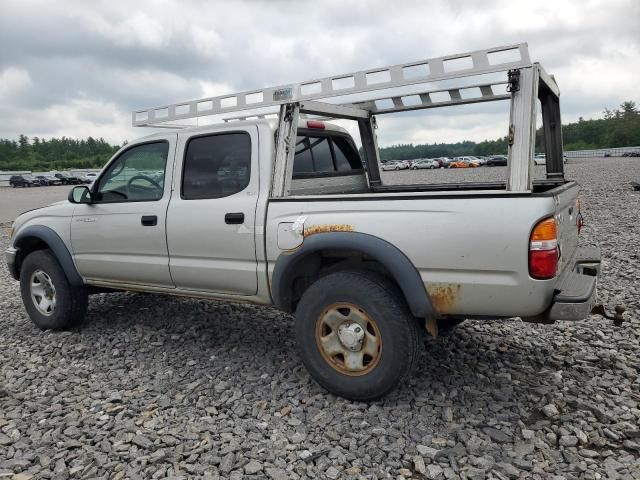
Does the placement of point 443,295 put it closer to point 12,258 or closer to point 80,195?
point 80,195

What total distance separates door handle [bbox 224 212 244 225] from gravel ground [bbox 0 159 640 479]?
3.85 ft

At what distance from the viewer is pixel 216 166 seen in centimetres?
409

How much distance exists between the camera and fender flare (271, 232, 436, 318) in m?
3.13

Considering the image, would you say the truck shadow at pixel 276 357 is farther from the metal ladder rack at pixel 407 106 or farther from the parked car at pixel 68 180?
the parked car at pixel 68 180

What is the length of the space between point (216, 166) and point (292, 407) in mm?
1874

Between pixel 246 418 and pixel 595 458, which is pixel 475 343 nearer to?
pixel 595 458

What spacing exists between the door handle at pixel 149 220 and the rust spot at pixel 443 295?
231 centimetres

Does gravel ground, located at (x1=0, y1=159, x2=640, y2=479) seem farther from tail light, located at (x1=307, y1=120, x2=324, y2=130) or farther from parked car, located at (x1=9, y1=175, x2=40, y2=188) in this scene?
parked car, located at (x1=9, y1=175, x2=40, y2=188)

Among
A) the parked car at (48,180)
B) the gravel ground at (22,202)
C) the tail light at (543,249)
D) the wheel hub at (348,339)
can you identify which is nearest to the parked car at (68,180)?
the parked car at (48,180)

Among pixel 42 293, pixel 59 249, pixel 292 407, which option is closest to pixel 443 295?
pixel 292 407

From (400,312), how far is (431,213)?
63 cm

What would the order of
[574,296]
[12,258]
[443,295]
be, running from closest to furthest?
1. [574,296]
2. [443,295]
3. [12,258]

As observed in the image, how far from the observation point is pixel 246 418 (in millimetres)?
3381

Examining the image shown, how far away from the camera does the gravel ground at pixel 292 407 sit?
2.86 metres
